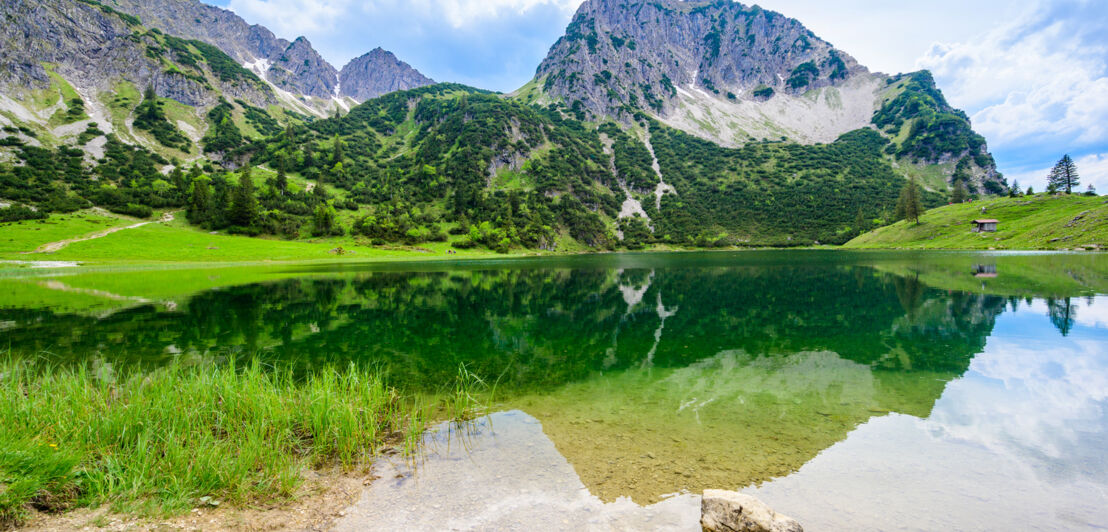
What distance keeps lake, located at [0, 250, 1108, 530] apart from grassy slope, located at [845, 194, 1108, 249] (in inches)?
2502

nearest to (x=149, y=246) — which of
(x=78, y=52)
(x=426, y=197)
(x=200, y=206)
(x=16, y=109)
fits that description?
(x=200, y=206)

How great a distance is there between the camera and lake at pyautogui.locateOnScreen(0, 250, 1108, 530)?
6422 mm

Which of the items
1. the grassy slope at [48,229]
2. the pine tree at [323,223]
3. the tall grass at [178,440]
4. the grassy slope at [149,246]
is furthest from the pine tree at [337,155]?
the tall grass at [178,440]

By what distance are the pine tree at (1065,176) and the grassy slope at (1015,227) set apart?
28.7 feet

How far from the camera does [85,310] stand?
24.3 m

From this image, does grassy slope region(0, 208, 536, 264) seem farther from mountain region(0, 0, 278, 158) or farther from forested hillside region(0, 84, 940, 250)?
mountain region(0, 0, 278, 158)

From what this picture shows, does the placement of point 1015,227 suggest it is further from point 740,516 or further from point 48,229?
point 48,229

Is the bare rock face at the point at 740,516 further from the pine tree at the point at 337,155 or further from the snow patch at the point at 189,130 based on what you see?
the snow patch at the point at 189,130

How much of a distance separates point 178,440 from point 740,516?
8697mm

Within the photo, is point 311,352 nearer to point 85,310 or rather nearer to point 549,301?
point 549,301

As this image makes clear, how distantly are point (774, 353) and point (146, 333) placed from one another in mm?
27859

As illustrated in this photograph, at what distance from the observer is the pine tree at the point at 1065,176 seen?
99.1m

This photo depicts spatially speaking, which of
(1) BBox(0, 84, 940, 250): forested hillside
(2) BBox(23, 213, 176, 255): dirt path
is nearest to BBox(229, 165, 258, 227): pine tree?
(1) BBox(0, 84, 940, 250): forested hillside

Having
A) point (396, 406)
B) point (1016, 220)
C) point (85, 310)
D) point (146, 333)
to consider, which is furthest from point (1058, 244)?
point (85, 310)
